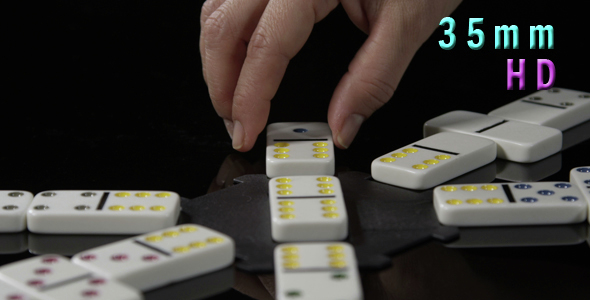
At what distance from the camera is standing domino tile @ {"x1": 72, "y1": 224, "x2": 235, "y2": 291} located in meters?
1.39

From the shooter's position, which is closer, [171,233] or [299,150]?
[171,233]

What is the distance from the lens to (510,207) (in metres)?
1.67

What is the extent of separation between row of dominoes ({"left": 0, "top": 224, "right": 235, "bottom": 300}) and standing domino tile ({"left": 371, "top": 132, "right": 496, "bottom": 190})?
1.80 feet

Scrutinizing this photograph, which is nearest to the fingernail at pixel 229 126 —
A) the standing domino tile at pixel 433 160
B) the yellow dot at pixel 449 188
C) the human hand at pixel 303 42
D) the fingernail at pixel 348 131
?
the human hand at pixel 303 42

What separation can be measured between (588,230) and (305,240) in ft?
1.93

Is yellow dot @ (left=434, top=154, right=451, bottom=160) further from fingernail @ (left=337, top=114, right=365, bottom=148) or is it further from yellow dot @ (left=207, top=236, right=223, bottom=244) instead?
yellow dot @ (left=207, top=236, right=223, bottom=244)

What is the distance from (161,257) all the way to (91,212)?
0.29 metres

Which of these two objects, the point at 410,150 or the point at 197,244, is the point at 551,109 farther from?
the point at 197,244

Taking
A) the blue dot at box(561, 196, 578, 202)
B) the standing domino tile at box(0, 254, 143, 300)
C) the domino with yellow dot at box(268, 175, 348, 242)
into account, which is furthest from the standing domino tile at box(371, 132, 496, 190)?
the standing domino tile at box(0, 254, 143, 300)

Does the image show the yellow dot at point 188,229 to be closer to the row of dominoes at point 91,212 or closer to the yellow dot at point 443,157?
the row of dominoes at point 91,212

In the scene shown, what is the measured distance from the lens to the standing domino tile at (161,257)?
1.39 meters

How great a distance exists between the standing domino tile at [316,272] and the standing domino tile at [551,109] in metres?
1.11

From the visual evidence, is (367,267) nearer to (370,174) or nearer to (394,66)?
(370,174)

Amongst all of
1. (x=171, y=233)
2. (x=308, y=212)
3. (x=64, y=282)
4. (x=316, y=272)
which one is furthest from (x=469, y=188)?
(x=64, y=282)
